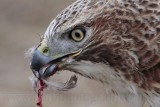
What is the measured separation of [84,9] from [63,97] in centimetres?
303

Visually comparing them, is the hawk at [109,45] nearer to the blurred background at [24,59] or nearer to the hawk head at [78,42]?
the hawk head at [78,42]

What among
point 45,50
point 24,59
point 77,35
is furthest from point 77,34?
point 24,59

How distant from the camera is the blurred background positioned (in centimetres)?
685

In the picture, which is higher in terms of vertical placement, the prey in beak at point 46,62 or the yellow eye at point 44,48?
the yellow eye at point 44,48

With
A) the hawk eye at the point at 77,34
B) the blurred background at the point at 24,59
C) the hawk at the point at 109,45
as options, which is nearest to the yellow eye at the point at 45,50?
the hawk at the point at 109,45

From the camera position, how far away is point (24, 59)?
6.07 meters

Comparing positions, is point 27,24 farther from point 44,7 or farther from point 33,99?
point 33,99

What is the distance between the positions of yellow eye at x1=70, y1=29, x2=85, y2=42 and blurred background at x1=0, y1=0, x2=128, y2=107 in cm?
201

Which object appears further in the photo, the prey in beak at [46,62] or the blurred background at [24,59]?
the blurred background at [24,59]

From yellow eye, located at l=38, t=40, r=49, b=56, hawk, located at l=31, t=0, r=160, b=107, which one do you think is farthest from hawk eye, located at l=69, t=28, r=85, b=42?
yellow eye, located at l=38, t=40, r=49, b=56

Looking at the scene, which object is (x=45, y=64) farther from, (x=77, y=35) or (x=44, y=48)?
(x=77, y=35)

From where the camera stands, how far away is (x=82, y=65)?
4043 millimetres

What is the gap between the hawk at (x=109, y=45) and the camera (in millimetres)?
3947

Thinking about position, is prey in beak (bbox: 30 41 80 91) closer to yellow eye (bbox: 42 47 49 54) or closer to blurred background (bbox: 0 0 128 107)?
yellow eye (bbox: 42 47 49 54)
